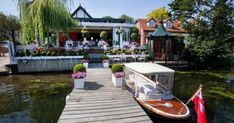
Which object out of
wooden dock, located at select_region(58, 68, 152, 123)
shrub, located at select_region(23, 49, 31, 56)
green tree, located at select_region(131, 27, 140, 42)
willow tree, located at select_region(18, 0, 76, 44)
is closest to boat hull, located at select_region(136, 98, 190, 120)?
wooden dock, located at select_region(58, 68, 152, 123)

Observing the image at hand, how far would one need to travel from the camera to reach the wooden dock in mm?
5922

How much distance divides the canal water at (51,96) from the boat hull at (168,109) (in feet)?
1.12

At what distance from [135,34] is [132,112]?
17687 millimetres

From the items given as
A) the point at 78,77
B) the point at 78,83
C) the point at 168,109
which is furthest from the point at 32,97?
the point at 168,109

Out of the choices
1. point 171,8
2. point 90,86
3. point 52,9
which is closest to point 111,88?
point 90,86

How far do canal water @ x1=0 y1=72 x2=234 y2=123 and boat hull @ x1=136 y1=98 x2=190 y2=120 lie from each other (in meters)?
0.34

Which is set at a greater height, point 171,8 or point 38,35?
point 171,8

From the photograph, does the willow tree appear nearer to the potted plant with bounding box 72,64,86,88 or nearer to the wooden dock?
the potted plant with bounding box 72,64,86,88

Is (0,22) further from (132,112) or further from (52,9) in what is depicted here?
(132,112)

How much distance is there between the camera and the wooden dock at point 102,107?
592cm

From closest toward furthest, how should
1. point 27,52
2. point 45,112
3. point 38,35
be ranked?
1. point 45,112
2. point 27,52
3. point 38,35

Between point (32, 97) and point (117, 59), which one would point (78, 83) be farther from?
point (117, 59)

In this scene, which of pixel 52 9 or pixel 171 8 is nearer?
pixel 52 9

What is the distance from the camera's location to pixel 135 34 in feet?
76.8
